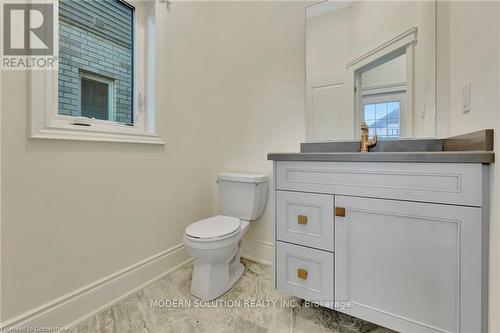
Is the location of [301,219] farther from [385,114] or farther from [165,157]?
[165,157]

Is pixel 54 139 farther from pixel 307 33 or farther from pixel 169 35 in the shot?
pixel 307 33

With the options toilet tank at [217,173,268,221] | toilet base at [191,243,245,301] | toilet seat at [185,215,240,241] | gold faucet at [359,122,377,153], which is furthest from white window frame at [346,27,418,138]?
toilet base at [191,243,245,301]

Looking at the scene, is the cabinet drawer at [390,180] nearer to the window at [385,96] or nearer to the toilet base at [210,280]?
the window at [385,96]

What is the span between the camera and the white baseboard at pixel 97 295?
3.65ft

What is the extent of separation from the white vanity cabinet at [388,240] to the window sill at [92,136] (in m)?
0.92

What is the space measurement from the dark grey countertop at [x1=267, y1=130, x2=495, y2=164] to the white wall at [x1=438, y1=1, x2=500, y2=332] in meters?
0.04

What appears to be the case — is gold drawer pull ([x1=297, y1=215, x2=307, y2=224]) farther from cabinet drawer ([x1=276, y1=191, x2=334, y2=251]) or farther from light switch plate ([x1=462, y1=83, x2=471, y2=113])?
light switch plate ([x1=462, y1=83, x2=471, y2=113])

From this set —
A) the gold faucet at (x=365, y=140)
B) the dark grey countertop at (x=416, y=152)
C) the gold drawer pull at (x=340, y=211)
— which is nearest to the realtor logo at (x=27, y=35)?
the dark grey countertop at (x=416, y=152)

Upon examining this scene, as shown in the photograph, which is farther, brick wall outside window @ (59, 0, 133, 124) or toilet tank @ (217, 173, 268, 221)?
toilet tank @ (217, 173, 268, 221)

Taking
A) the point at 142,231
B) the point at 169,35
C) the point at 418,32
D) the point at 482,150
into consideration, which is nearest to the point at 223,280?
the point at 142,231

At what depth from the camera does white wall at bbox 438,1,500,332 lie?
2.56ft

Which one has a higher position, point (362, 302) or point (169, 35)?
point (169, 35)

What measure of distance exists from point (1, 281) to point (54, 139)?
651 mm

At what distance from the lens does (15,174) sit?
104 centimetres
